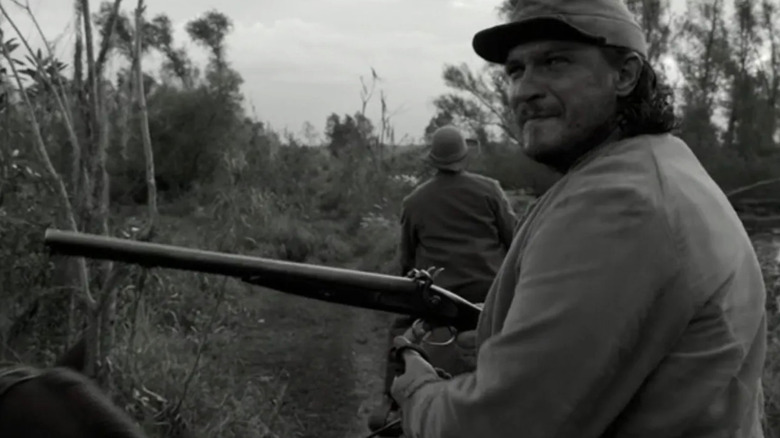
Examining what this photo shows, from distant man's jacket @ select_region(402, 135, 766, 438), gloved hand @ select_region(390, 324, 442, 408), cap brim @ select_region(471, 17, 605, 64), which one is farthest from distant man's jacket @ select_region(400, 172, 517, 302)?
distant man's jacket @ select_region(402, 135, 766, 438)

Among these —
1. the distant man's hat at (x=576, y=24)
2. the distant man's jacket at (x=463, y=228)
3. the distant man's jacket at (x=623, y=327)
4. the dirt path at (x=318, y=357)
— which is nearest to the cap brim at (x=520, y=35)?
the distant man's hat at (x=576, y=24)

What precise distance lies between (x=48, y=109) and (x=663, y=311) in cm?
574

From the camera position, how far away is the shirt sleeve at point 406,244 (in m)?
7.43

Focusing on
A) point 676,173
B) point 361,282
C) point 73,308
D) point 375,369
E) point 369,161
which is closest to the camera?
point 676,173

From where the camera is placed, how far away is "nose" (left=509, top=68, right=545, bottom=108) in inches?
80.0

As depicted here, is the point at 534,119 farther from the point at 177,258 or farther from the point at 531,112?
the point at 177,258

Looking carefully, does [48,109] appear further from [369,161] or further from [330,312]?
[369,161]

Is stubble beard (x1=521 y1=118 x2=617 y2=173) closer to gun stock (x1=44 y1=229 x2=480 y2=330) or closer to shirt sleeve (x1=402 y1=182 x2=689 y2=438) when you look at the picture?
shirt sleeve (x1=402 y1=182 x2=689 y2=438)

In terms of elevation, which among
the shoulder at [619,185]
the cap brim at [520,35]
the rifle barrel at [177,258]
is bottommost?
the rifle barrel at [177,258]

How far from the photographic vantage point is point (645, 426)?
182 centimetres

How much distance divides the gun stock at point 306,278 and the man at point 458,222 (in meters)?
3.65

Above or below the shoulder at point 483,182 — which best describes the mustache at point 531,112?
above

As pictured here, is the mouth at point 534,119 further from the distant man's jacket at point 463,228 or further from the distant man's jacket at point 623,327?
the distant man's jacket at point 463,228

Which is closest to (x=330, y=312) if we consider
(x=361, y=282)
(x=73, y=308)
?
(x=73, y=308)
